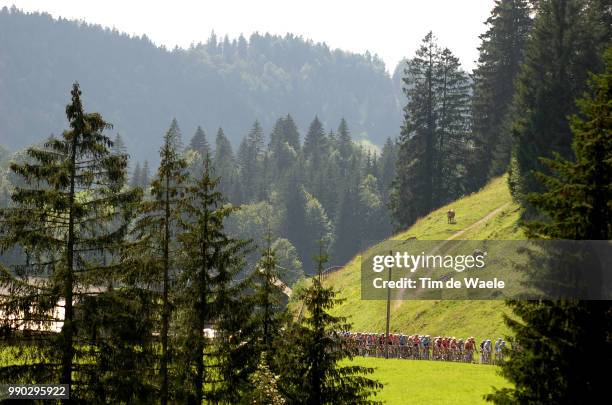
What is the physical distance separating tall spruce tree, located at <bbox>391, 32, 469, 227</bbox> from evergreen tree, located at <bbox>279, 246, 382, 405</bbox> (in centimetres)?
5959

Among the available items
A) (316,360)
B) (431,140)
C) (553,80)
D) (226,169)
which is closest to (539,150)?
(553,80)

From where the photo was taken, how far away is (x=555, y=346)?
1509cm

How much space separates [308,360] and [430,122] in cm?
6134

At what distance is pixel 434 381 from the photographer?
33125mm

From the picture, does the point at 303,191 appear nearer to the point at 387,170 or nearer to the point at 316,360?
the point at 387,170

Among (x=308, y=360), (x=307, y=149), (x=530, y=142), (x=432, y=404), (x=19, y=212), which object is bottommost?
(x=432, y=404)

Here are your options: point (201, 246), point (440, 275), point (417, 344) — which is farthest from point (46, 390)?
point (440, 275)

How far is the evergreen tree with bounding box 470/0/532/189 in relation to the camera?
75.6 m

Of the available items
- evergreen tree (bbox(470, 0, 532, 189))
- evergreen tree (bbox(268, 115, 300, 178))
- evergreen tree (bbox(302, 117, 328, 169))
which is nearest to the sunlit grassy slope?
evergreen tree (bbox(470, 0, 532, 189))

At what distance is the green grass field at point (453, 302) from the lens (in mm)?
42688

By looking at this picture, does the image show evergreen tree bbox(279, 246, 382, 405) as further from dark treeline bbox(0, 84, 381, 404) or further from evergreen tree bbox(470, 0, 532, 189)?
evergreen tree bbox(470, 0, 532, 189)

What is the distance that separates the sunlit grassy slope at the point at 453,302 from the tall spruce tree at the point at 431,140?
10822 mm

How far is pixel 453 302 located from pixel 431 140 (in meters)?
33.5

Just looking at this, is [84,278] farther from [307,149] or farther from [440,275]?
[307,149]
